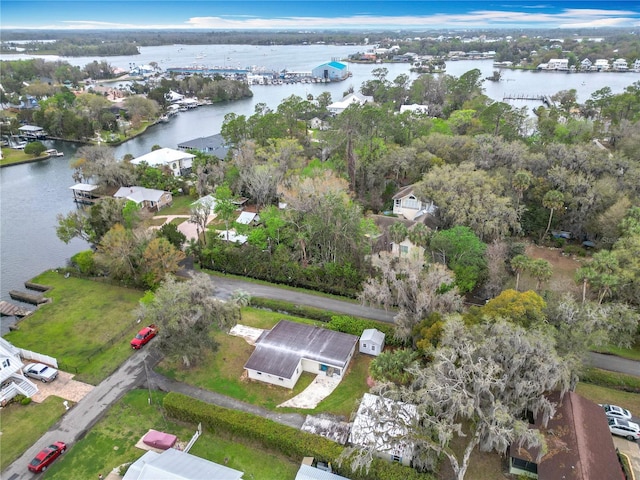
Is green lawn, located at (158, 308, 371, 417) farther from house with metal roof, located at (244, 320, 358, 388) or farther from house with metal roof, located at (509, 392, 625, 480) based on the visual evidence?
house with metal roof, located at (509, 392, 625, 480)

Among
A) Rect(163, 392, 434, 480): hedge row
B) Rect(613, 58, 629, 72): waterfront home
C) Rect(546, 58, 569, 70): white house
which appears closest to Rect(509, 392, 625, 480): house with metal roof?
Rect(163, 392, 434, 480): hedge row

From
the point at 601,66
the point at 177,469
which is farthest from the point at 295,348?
the point at 601,66

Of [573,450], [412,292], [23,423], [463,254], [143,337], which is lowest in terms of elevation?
[143,337]

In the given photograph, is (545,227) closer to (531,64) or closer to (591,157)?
(591,157)

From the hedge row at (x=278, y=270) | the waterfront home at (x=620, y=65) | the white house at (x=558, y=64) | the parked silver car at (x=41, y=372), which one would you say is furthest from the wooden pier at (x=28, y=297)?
the waterfront home at (x=620, y=65)

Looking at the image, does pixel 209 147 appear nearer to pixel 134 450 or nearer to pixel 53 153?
pixel 53 153

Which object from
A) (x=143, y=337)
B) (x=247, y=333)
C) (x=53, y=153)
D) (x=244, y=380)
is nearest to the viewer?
(x=244, y=380)
